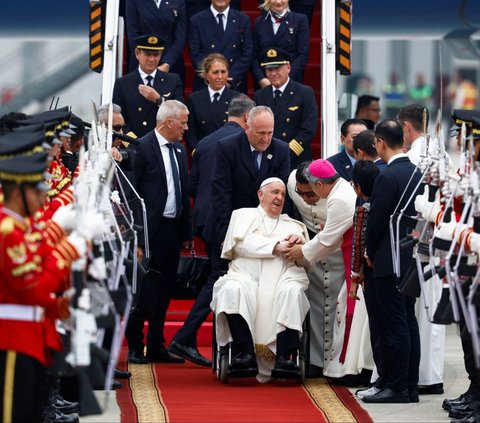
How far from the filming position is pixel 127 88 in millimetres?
13203

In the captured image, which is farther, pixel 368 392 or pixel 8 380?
pixel 368 392

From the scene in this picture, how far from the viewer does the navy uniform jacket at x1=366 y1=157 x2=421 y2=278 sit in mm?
9758

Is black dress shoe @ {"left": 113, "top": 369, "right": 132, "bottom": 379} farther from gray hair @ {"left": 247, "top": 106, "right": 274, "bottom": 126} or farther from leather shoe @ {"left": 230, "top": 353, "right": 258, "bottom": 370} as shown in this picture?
gray hair @ {"left": 247, "top": 106, "right": 274, "bottom": 126}

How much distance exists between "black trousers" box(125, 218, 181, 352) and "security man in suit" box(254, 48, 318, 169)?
5.61ft

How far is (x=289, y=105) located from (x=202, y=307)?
241 cm

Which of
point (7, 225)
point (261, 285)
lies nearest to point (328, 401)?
point (261, 285)

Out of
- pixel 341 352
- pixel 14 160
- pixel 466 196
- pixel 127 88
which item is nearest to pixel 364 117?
pixel 127 88

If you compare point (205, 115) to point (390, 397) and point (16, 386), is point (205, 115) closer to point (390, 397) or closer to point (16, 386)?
point (390, 397)

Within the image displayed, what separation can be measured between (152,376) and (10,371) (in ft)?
12.8

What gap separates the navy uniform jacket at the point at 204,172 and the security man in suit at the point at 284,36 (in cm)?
193

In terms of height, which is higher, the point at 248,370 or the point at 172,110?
the point at 172,110

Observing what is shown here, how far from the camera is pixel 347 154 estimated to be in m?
11.7

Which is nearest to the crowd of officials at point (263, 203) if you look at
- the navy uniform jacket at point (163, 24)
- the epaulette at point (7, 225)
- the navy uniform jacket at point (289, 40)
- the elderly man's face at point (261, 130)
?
the elderly man's face at point (261, 130)

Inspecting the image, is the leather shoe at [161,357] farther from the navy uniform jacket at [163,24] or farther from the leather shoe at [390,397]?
the navy uniform jacket at [163,24]
